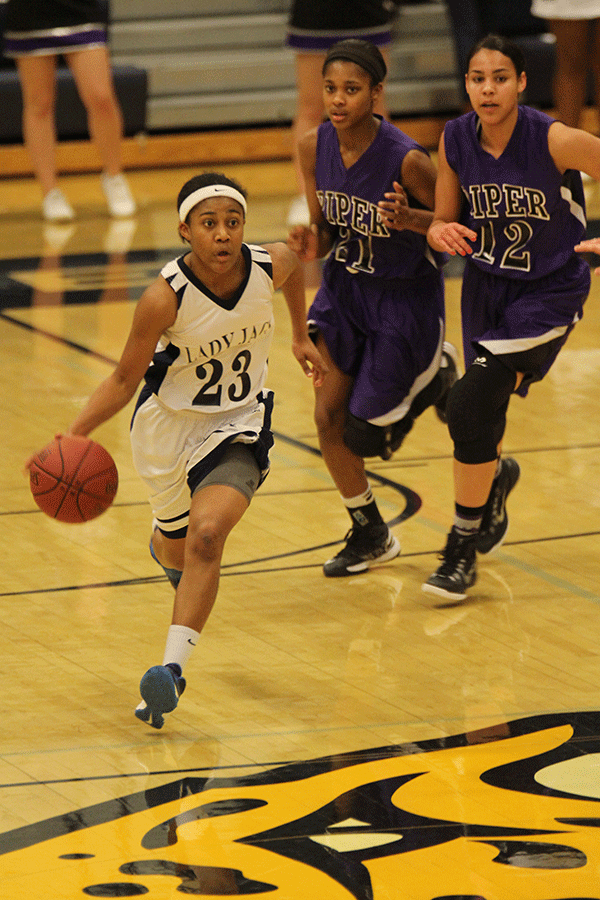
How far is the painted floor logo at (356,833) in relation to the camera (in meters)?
3.14

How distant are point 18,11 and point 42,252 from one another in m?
1.58

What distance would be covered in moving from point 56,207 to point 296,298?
669 cm

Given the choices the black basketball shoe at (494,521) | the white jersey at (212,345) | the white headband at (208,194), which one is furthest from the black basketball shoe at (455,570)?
the white headband at (208,194)

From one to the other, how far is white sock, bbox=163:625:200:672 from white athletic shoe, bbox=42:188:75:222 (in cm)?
744

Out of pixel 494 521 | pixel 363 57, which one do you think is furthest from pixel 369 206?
pixel 494 521

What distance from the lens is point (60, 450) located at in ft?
13.8

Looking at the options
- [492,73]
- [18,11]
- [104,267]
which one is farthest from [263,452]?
[18,11]

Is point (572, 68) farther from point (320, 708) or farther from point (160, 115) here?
point (320, 708)

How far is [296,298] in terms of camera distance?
467 centimetres

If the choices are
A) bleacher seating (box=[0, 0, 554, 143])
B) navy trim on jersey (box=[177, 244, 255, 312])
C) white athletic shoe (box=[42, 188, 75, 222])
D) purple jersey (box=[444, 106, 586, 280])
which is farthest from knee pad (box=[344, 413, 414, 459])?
bleacher seating (box=[0, 0, 554, 143])

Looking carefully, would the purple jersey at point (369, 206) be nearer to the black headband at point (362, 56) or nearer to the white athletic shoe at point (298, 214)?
the black headband at point (362, 56)

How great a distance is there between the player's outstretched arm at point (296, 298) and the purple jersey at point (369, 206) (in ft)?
1.22

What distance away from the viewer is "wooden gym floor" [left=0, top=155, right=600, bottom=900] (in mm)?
3254

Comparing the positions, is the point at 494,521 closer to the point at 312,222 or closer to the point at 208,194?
the point at 312,222
